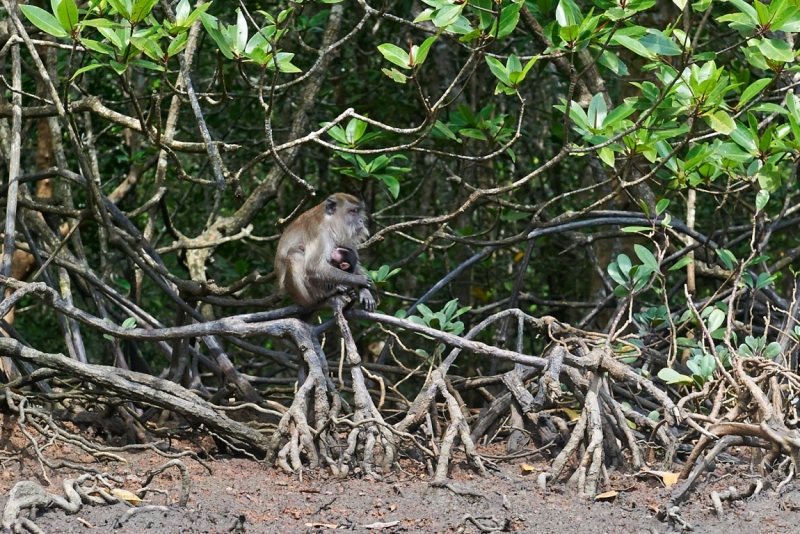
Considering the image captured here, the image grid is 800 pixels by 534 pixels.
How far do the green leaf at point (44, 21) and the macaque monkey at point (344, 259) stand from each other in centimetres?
234

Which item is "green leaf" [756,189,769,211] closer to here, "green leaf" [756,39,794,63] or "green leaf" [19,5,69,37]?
"green leaf" [756,39,794,63]

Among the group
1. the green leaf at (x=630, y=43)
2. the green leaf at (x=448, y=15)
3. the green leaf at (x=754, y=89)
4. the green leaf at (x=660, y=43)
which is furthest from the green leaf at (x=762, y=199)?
the green leaf at (x=448, y=15)

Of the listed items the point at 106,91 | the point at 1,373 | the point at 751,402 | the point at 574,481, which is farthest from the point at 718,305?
the point at 106,91

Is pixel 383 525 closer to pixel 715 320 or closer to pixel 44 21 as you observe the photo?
pixel 715 320

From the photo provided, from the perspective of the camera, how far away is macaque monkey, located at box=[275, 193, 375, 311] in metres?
5.23

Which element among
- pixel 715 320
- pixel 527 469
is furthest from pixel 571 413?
pixel 715 320

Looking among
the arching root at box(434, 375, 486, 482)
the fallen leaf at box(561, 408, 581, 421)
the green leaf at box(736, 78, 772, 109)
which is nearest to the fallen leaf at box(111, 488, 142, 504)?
the arching root at box(434, 375, 486, 482)

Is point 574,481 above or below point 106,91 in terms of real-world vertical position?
below

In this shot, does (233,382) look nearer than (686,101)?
No

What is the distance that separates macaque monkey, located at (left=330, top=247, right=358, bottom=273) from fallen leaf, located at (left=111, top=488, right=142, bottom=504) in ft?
7.92

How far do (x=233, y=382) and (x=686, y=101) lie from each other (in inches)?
103

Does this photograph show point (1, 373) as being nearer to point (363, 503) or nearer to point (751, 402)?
point (363, 503)

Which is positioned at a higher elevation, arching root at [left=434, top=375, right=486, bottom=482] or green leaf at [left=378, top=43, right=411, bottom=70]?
green leaf at [left=378, top=43, right=411, bottom=70]

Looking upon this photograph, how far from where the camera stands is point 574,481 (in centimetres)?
381
